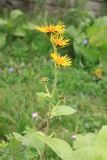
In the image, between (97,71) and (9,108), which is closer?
(9,108)

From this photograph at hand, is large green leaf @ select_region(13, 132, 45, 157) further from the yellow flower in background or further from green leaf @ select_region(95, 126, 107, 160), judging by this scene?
the yellow flower in background

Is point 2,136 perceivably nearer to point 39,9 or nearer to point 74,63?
point 74,63

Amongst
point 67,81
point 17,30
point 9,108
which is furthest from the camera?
point 17,30

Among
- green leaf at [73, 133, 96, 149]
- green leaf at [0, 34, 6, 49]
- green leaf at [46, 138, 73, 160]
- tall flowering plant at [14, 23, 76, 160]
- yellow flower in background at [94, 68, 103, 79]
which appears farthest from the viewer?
green leaf at [0, 34, 6, 49]

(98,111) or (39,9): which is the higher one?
(39,9)

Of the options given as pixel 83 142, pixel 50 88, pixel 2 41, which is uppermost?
pixel 2 41

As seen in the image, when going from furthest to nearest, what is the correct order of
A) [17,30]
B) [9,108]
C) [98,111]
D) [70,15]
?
[70,15] < [17,30] < [98,111] < [9,108]

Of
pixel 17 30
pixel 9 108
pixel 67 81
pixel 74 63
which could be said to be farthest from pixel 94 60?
pixel 9 108

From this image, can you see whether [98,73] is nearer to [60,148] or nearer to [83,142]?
[83,142]

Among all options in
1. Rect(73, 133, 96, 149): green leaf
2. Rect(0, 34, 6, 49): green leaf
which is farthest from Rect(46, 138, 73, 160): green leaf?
Rect(0, 34, 6, 49): green leaf

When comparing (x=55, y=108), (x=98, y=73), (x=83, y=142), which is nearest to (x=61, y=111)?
(x=55, y=108)

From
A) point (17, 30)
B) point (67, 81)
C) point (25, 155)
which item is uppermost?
point (17, 30)
